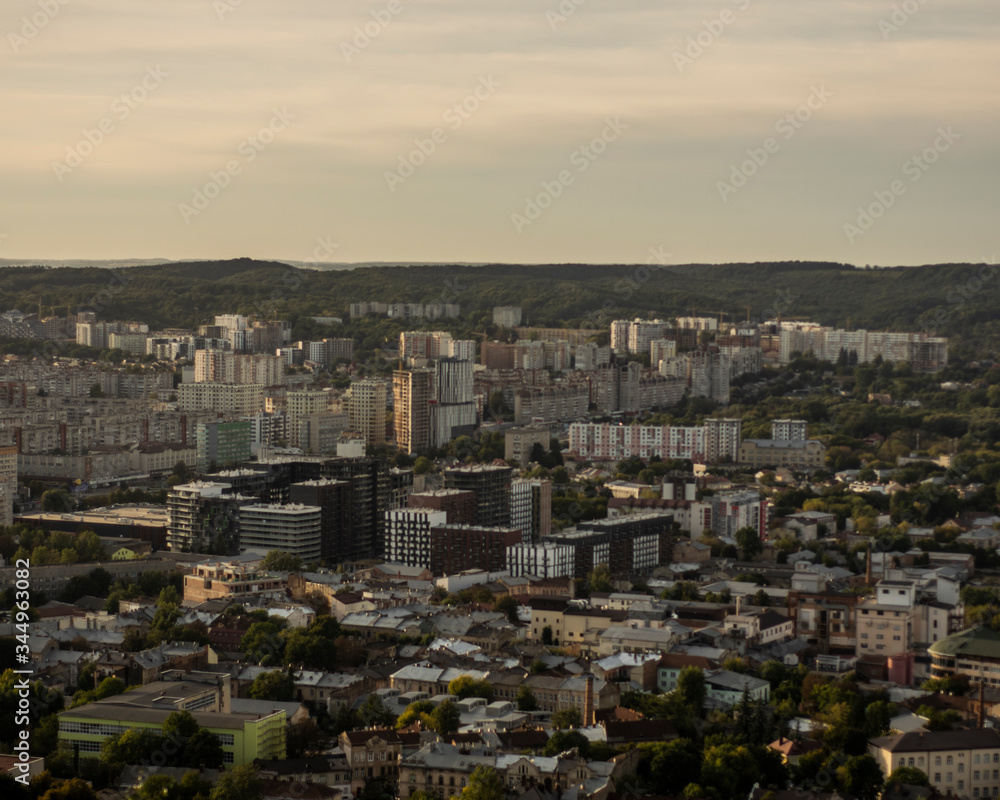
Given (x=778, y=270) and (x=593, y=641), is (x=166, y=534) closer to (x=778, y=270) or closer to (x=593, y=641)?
(x=593, y=641)

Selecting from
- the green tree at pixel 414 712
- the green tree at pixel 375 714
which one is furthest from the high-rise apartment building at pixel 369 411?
the green tree at pixel 414 712

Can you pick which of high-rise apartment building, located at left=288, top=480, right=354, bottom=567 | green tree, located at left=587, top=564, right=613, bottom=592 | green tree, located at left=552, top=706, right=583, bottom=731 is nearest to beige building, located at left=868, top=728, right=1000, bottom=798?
green tree, located at left=552, top=706, right=583, bottom=731

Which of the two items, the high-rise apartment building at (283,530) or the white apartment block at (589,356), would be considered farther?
the white apartment block at (589,356)

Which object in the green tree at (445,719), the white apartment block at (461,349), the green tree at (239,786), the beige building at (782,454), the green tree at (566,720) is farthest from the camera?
the white apartment block at (461,349)

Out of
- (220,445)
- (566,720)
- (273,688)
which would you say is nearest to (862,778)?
(566,720)

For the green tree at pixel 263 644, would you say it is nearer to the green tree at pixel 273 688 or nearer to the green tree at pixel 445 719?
the green tree at pixel 273 688

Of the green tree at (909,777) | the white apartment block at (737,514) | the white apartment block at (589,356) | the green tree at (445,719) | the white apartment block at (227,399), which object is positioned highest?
the white apartment block at (589,356)

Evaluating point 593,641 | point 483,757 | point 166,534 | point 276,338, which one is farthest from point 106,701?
point 276,338
